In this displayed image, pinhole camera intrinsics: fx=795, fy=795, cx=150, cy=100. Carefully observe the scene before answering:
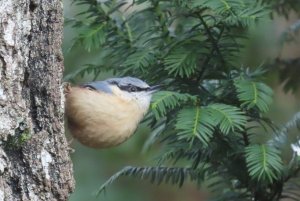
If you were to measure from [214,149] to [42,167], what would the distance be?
0.92 m

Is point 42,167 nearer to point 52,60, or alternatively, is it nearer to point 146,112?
point 52,60

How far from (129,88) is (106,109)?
17 cm

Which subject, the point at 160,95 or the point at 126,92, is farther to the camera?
the point at 126,92

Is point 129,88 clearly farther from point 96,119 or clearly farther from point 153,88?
point 96,119

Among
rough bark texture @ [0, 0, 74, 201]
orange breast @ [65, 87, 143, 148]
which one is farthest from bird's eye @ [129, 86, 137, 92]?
rough bark texture @ [0, 0, 74, 201]

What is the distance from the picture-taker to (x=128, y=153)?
5.98 metres

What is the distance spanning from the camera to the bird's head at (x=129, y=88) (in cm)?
369

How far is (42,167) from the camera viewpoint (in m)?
3.12

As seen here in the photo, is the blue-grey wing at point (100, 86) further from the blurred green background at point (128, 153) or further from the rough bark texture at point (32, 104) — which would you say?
the blurred green background at point (128, 153)

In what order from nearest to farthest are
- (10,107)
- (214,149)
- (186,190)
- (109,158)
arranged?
(10,107) → (214,149) → (109,158) → (186,190)

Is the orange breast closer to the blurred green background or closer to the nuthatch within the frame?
the nuthatch

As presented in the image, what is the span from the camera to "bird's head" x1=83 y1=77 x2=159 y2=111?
369 cm

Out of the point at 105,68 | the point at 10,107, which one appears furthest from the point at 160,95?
the point at 10,107

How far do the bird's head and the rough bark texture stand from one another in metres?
0.57
